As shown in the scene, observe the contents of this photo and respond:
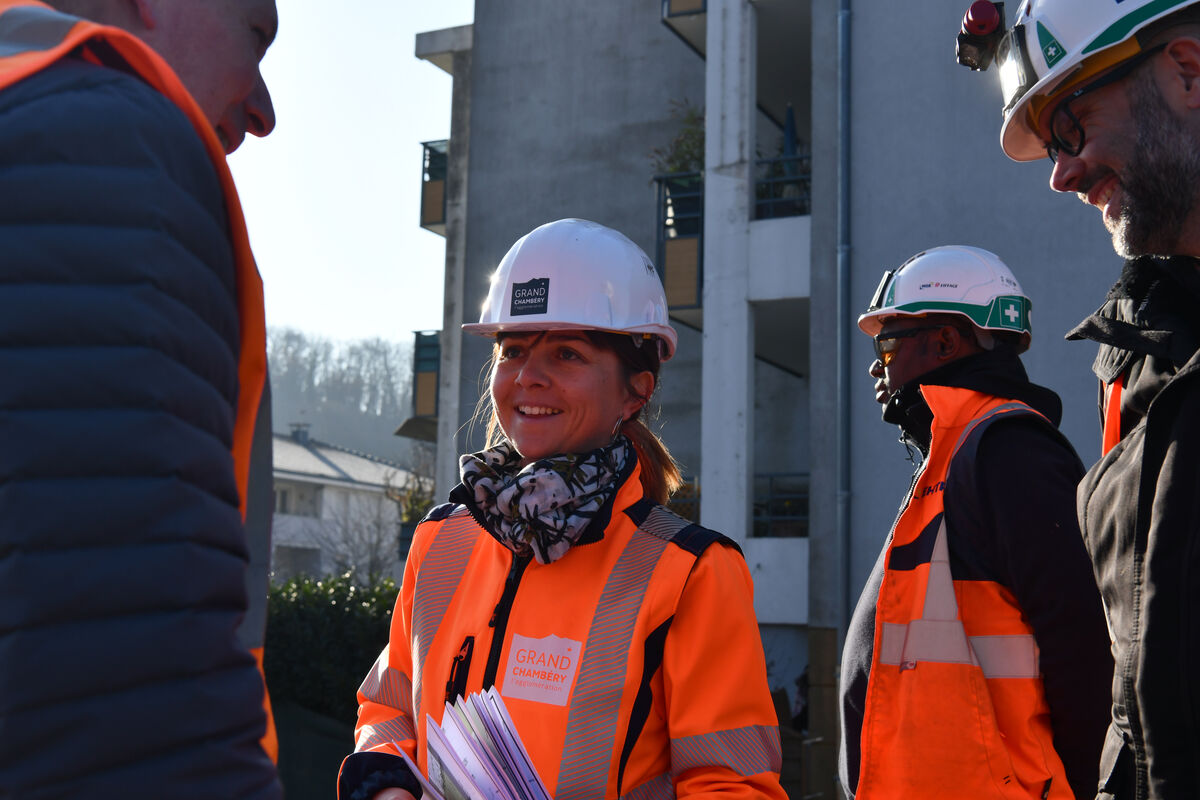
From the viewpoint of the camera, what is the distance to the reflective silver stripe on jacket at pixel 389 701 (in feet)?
8.81

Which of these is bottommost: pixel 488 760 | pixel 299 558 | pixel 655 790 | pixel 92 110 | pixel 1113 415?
pixel 299 558

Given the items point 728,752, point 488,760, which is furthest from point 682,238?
point 488,760

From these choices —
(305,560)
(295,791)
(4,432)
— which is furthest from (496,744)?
(305,560)

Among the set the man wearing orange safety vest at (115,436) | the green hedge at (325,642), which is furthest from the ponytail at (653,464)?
the green hedge at (325,642)

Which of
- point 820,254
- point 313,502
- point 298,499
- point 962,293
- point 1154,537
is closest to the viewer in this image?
point 1154,537

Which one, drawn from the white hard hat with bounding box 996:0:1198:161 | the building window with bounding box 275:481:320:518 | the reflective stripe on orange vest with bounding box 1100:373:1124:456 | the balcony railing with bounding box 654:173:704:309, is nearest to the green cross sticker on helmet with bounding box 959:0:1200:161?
the white hard hat with bounding box 996:0:1198:161

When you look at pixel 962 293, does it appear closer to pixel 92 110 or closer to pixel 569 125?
pixel 92 110

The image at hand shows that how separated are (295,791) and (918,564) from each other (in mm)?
8570

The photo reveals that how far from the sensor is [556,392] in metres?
2.86

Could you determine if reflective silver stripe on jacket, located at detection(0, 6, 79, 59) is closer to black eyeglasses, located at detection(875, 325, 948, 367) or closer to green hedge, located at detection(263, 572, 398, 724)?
black eyeglasses, located at detection(875, 325, 948, 367)

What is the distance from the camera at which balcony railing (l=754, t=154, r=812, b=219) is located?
1326 centimetres

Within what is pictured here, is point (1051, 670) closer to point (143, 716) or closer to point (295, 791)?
point (143, 716)

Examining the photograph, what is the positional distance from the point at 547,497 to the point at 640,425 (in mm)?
658

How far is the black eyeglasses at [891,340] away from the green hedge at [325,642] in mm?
8527
